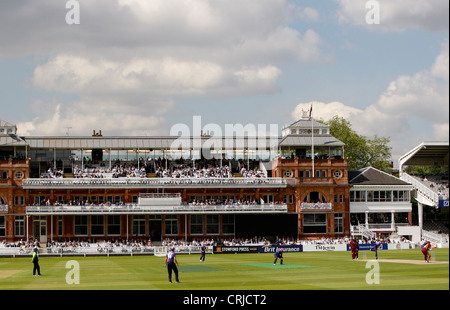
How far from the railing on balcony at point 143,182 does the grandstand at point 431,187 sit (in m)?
17.0

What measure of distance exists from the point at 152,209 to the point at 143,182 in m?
3.32

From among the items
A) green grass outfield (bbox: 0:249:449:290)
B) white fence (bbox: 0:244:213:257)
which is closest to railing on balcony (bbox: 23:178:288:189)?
white fence (bbox: 0:244:213:257)

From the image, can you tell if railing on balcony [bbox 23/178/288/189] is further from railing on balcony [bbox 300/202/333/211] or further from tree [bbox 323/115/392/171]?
tree [bbox 323/115/392/171]

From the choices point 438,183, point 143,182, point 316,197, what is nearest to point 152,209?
point 143,182

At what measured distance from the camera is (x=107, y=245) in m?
63.7

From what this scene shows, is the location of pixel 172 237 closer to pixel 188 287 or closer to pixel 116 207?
pixel 116 207

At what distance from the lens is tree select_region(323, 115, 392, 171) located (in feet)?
331

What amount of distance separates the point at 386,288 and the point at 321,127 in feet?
178

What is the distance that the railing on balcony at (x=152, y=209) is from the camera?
70188mm

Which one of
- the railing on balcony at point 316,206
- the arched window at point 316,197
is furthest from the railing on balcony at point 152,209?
the arched window at point 316,197

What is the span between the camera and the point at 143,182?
237ft

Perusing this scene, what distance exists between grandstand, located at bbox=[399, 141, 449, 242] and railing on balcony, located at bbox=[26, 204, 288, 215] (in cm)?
1634

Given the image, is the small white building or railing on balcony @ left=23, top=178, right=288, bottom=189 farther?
the small white building

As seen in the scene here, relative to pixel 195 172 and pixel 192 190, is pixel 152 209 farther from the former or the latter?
pixel 195 172
